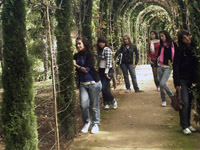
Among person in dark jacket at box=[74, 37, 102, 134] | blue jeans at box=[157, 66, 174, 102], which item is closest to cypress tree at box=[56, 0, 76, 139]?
person in dark jacket at box=[74, 37, 102, 134]

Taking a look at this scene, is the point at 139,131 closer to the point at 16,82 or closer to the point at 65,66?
the point at 65,66

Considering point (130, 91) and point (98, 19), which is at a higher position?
point (98, 19)

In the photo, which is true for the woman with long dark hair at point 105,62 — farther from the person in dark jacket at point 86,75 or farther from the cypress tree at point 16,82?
the cypress tree at point 16,82

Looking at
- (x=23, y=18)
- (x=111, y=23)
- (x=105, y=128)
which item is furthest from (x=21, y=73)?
(x=111, y=23)

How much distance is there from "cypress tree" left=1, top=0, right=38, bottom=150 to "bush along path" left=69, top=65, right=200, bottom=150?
161cm

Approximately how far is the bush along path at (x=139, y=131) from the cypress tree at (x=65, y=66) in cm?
41

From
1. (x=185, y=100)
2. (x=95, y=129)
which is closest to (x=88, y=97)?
(x=95, y=129)

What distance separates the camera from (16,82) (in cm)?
308

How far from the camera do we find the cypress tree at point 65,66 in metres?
4.74

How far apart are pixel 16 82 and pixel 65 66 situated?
Result: 1848mm

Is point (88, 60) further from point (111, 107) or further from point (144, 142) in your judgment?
point (111, 107)

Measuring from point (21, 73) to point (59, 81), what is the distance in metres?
1.70

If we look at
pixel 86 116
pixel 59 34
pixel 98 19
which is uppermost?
pixel 98 19

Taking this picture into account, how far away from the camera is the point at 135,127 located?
5.55 meters
